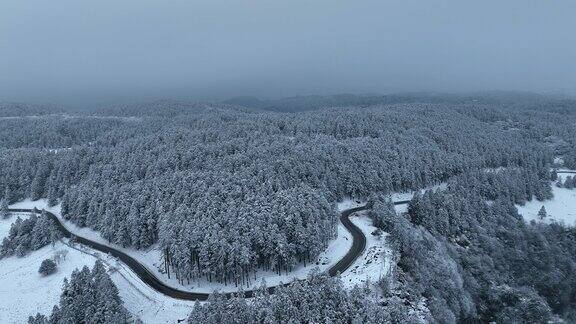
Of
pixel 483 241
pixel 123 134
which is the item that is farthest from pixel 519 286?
pixel 123 134

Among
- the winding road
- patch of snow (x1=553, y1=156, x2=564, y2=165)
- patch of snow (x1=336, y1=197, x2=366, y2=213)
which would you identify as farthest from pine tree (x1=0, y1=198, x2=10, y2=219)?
patch of snow (x1=553, y1=156, x2=564, y2=165)

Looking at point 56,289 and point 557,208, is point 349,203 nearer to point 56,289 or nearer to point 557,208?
point 557,208

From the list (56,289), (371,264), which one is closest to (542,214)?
(371,264)

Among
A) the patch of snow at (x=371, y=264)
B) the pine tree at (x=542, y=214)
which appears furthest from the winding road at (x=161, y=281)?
the pine tree at (x=542, y=214)

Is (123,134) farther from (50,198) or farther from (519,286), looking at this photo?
(519,286)

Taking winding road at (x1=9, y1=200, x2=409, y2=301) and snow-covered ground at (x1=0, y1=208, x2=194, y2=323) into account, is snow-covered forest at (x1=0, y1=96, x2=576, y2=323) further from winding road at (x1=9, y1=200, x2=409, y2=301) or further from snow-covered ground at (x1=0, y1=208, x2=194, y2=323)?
snow-covered ground at (x1=0, y1=208, x2=194, y2=323)
